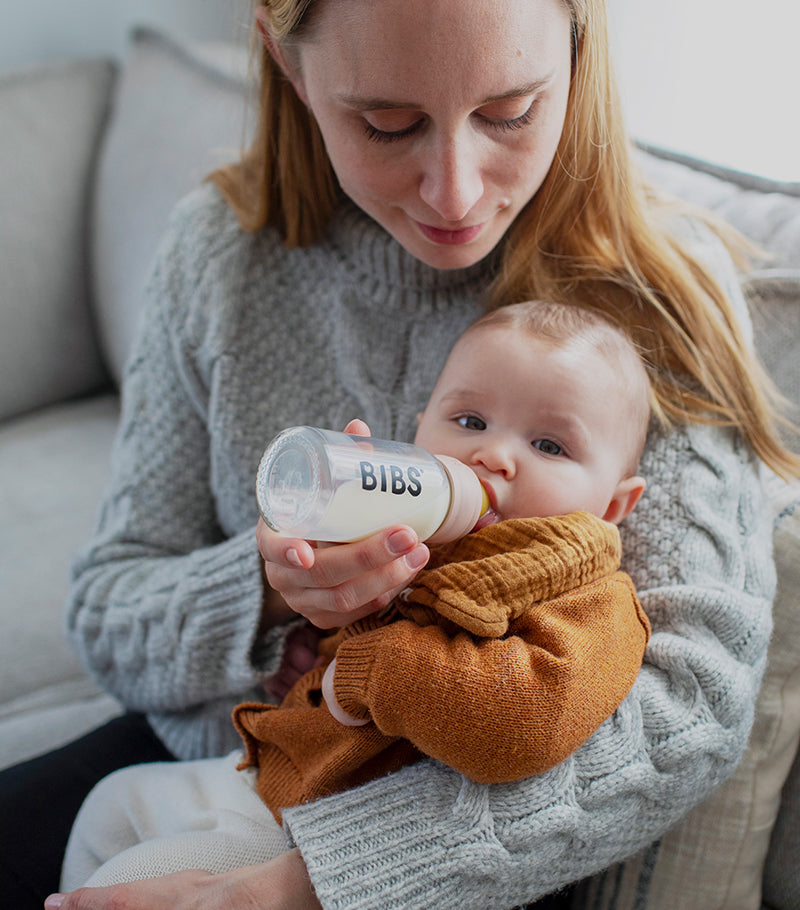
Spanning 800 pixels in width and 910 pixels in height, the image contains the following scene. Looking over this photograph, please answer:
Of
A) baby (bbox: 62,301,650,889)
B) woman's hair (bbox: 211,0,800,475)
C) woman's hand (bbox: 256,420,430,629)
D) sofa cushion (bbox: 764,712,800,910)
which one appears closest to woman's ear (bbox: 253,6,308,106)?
woman's hair (bbox: 211,0,800,475)

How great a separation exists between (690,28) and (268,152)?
2.84 feet

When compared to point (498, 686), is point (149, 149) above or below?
above

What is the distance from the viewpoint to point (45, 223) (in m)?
1.98

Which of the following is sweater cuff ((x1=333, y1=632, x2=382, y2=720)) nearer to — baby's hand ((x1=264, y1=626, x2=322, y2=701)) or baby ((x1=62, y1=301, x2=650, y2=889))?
baby ((x1=62, y1=301, x2=650, y2=889))

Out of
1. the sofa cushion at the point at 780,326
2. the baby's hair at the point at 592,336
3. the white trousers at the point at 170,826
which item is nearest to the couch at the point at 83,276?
the sofa cushion at the point at 780,326

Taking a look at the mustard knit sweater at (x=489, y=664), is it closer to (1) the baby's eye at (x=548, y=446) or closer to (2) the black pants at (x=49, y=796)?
(1) the baby's eye at (x=548, y=446)

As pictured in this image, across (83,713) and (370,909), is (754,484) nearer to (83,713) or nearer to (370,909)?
(370,909)

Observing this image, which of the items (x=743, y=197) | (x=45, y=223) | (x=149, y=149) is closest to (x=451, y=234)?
(x=743, y=197)

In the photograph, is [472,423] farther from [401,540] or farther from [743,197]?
[743,197]

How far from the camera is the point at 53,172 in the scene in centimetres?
200

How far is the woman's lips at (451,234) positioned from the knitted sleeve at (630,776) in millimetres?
344

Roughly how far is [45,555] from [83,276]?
69cm

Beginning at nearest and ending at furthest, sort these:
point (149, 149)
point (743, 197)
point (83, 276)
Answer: point (743, 197) → point (149, 149) → point (83, 276)

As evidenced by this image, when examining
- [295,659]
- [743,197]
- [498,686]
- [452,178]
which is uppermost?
[452,178]
